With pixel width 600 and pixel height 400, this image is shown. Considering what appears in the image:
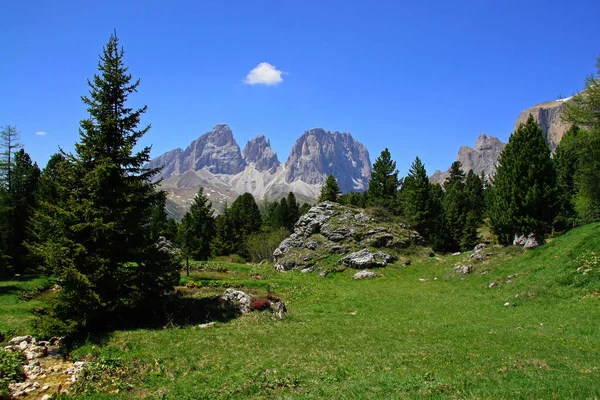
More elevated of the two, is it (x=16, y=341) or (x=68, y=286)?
(x=68, y=286)

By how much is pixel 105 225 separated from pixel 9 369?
7790mm

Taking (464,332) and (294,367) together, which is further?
(464,332)

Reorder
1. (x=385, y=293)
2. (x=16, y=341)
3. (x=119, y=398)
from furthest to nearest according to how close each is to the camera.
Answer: (x=385, y=293) < (x=16, y=341) < (x=119, y=398)

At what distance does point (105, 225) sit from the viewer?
19.7 metres

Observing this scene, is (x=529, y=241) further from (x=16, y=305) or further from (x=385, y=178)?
(x=16, y=305)

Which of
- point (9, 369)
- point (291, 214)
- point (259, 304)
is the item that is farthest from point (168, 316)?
point (291, 214)

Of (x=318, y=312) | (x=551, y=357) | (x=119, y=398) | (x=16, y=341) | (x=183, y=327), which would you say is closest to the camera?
(x=119, y=398)

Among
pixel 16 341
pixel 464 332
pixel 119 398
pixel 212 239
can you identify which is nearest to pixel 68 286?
pixel 16 341

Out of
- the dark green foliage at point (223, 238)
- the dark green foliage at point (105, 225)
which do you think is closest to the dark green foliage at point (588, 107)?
the dark green foliage at point (105, 225)

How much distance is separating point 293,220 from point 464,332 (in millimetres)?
70524

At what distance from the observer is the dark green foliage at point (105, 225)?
1939cm

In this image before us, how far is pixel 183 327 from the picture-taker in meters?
21.0

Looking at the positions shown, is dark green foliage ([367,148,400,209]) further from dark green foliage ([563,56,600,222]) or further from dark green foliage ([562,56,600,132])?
dark green foliage ([562,56,600,132])

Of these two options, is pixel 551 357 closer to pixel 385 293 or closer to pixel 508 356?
pixel 508 356
